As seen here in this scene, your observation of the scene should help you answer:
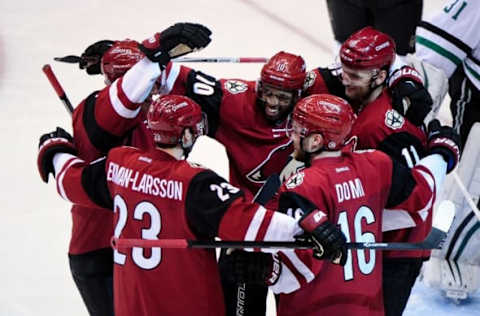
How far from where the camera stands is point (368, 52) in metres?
3.15

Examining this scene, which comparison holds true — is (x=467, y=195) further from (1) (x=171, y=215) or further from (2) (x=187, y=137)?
(1) (x=171, y=215)

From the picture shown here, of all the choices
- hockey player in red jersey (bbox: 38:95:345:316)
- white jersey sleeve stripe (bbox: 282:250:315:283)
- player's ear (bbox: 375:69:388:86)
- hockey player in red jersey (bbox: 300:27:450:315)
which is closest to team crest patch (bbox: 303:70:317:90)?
Result: hockey player in red jersey (bbox: 300:27:450:315)

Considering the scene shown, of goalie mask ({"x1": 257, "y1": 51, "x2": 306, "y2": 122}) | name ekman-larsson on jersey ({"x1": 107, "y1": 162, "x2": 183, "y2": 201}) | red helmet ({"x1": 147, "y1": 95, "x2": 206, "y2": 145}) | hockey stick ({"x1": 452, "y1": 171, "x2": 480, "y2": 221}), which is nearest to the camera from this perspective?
name ekman-larsson on jersey ({"x1": 107, "y1": 162, "x2": 183, "y2": 201})

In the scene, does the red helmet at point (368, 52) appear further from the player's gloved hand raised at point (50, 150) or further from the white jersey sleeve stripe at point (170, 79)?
the player's gloved hand raised at point (50, 150)

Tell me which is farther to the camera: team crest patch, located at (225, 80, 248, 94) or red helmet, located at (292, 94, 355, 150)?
team crest patch, located at (225, 80, 248, 94)

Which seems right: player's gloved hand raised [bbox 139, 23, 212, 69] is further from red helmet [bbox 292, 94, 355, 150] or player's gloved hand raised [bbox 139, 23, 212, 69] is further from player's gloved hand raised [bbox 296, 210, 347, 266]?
player's gloved hand raised [bbox 296, 210, 347, 266]

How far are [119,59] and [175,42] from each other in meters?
0.30

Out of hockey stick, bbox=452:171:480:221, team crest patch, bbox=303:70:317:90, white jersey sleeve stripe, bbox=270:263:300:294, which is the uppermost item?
team crest patch, bbox=303:70:317:90

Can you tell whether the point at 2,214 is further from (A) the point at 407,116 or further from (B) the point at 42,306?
(A) the point at 407,116

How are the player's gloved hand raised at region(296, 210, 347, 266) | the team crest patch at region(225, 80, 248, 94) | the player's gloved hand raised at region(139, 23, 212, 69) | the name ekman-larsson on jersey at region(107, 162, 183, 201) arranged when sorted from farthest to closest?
the team crest patch at region(225, 80, 248, 94) < the player's gloved hand raised at region(139, 23, 212, 69) < the name ekman-larsson on jersey at region(107, 162, 183, 201) < the player's gloved hand raised at region(296, 210, 347, 266)

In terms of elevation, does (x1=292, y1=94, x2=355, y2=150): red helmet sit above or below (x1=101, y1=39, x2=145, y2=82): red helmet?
above

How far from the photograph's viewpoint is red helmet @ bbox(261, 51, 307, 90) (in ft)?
10.2

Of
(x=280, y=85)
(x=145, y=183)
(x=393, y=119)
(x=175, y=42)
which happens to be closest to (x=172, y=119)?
(x=145, y=183)

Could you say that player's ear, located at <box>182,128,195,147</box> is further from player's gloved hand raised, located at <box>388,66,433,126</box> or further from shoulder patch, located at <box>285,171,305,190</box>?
player's gloved hand raised, located at <box>388,66,433,126</box>
